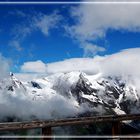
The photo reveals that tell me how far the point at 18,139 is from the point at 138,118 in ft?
13.8

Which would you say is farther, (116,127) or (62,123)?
(116,127)

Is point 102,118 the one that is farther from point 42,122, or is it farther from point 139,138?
point 42,122

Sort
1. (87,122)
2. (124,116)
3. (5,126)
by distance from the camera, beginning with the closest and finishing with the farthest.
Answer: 1. (5,126)
2. (87,122)
3. (124,116)

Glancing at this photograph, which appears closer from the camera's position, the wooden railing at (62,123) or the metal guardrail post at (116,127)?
the wooden railing at (62,123)

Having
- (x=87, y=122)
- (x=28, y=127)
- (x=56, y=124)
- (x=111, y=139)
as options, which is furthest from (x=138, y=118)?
(x=28, y=127)

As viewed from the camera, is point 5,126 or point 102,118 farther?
point 102,118

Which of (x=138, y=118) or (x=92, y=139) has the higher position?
(x=138, y=118)

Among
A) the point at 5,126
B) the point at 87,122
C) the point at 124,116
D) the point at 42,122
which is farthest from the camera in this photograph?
the point at 124,116

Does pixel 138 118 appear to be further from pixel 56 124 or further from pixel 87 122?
pixel 56 124

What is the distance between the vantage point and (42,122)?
31.1 ft

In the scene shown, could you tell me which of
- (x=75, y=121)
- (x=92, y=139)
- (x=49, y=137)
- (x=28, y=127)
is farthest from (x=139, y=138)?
(x=28, y=127)

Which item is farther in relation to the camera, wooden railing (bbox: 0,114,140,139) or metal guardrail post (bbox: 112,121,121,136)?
metal guardrail post (bbox: 112,121,121,136)

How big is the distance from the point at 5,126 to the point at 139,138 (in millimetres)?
4140

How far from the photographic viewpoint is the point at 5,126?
8906mm
